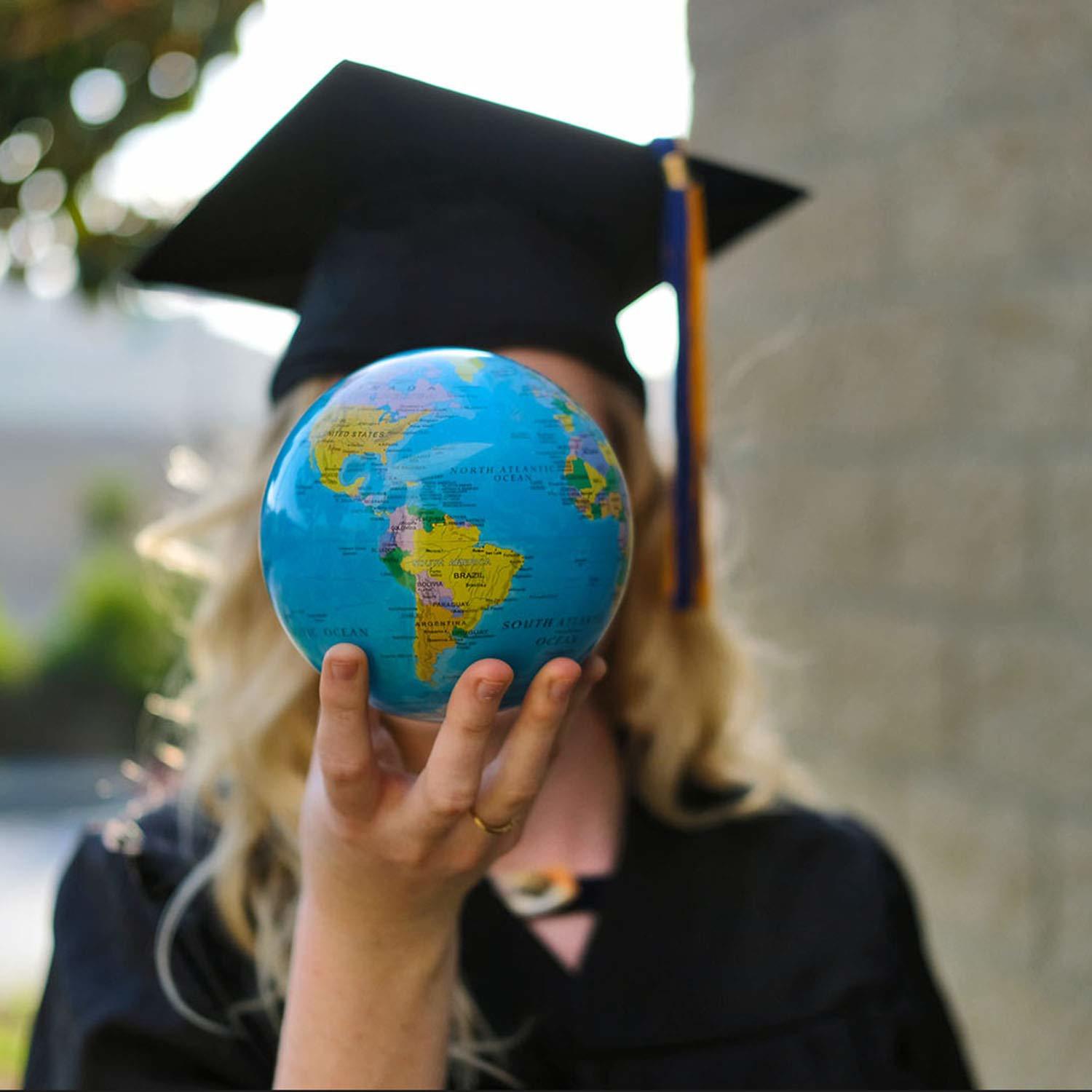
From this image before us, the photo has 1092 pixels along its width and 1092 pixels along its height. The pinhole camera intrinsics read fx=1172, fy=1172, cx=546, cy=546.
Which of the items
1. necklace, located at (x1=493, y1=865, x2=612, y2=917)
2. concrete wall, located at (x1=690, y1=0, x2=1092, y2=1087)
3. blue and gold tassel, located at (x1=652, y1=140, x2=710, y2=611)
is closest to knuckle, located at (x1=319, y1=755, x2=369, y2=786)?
necklace, located at (x1=493, y1=865, x2=612, y2=917)

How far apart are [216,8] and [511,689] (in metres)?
2.39

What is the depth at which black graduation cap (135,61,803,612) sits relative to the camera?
5.89 feet

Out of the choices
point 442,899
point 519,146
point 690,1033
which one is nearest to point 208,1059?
point 442,899

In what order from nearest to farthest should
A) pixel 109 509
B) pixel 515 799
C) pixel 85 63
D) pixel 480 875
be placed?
1. pixel 515 799
2. pixel 480 875
3. pixel 85 63
4. pixel 109 509

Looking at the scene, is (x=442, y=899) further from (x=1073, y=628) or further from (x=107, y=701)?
(x=107, y=701)

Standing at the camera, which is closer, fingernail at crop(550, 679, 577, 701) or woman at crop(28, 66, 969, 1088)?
fingernail at crop(550, 679, 577, 701)

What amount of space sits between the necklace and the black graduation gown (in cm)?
3

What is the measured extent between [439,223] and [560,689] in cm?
96

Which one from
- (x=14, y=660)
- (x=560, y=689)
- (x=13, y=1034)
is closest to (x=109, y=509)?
(x=14, y=660)

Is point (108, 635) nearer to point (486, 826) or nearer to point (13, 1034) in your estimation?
point (13, 1034)

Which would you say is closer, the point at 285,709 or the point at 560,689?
the point at 560,689

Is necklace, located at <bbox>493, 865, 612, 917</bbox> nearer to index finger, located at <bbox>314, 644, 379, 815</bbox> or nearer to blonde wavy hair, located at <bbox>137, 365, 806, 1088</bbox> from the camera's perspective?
blonde wavy hair, located at <bbox>137, 365, 806, 1088</bbox>

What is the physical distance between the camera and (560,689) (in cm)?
125

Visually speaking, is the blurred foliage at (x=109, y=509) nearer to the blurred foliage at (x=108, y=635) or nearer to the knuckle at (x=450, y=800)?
the blurred foliage at (x=108, y=635)
